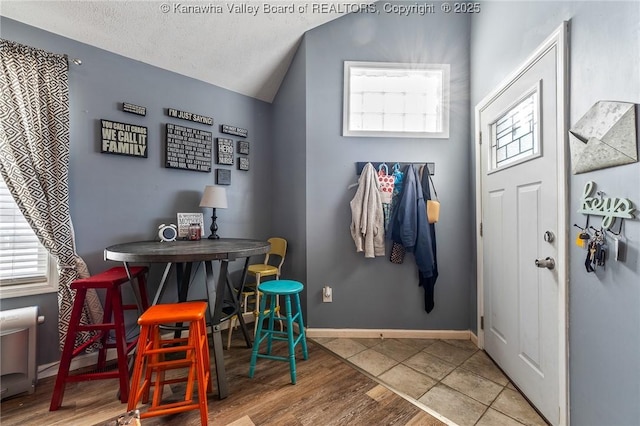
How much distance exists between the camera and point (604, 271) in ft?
3.48

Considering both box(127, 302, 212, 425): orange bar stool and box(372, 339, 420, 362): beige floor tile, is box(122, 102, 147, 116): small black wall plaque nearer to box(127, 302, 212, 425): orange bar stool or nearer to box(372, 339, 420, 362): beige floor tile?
box(127, 302, 212, 425): orange bar stool

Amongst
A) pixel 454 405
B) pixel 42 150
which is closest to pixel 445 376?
pixel 454 405

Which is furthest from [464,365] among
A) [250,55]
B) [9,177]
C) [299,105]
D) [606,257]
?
[9,177]

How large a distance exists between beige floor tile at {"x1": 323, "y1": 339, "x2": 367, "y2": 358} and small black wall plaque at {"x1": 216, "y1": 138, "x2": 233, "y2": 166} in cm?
197

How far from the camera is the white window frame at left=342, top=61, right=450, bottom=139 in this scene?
7.41 feet

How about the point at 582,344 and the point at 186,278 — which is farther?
the point at 186,278

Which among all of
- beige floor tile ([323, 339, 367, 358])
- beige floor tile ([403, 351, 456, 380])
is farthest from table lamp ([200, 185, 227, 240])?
beige floor tile ([403, 351, 456, 380])

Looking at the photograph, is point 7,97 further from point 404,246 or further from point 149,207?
point 404,246

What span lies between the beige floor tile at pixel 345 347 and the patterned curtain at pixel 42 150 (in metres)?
1.79

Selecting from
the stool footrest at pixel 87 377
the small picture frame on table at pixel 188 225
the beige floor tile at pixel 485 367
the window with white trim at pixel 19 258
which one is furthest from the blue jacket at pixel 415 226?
the window with white trim at pixel 19 258

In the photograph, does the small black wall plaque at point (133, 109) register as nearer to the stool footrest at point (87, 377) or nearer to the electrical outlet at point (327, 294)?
the stool footrest at point (87, 377)

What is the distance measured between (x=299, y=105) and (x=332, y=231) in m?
1.25

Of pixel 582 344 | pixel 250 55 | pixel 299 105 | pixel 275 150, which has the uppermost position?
pixel 250 55

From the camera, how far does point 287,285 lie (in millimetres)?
1834
